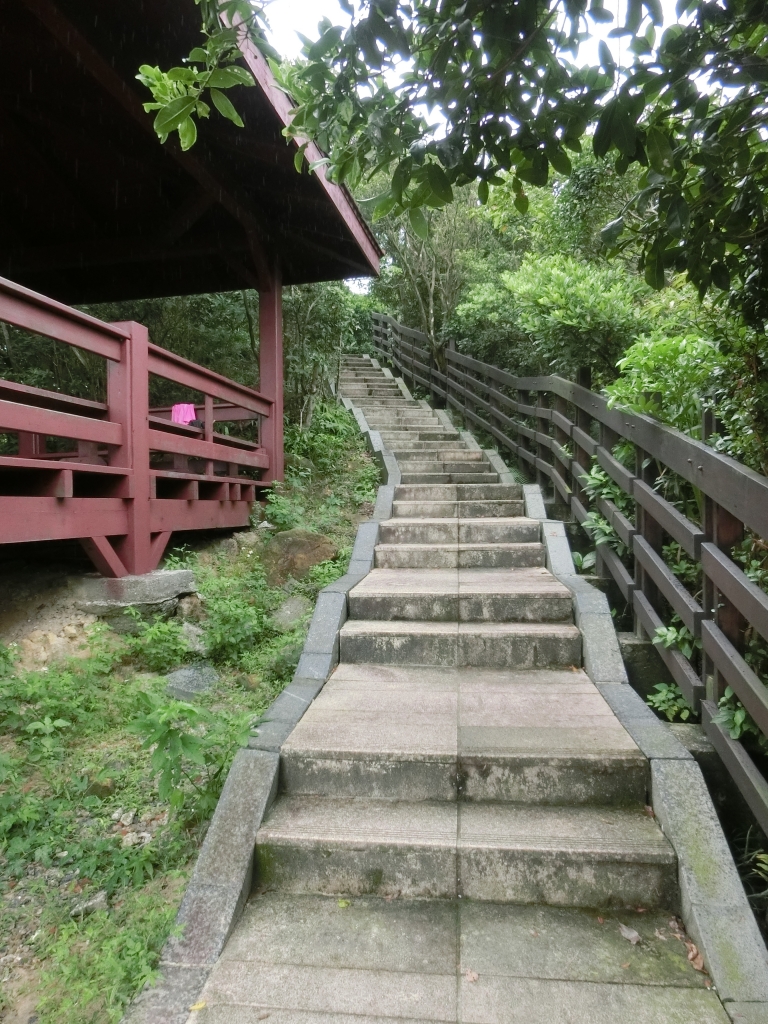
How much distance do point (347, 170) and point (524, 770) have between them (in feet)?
7.30

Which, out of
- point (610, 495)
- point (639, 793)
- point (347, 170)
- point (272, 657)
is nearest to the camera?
point (347, 170)

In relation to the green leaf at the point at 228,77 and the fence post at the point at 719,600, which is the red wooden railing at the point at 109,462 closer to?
the green leaf at the point at 228,77

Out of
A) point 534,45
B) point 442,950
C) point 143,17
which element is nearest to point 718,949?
point 442,950

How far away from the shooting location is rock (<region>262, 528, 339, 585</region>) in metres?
5.06

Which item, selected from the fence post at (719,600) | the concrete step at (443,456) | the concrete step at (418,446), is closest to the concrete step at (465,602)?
the fence post at (719,600)

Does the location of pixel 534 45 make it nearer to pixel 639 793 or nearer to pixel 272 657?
pixel 639 793

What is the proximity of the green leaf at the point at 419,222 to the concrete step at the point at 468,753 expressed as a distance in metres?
1.89

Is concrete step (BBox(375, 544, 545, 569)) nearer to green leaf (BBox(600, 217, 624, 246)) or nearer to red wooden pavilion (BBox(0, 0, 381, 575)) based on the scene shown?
red wooden pavilion (BBox(0, 0, 381, 575))

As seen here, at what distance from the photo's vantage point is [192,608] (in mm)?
4391

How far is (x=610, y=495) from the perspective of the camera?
4.38m

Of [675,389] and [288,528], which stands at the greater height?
[675,389]

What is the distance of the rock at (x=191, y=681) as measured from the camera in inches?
138

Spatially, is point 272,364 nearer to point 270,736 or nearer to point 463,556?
point 463,556

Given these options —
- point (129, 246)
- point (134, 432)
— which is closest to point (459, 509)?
point (134, 432)
